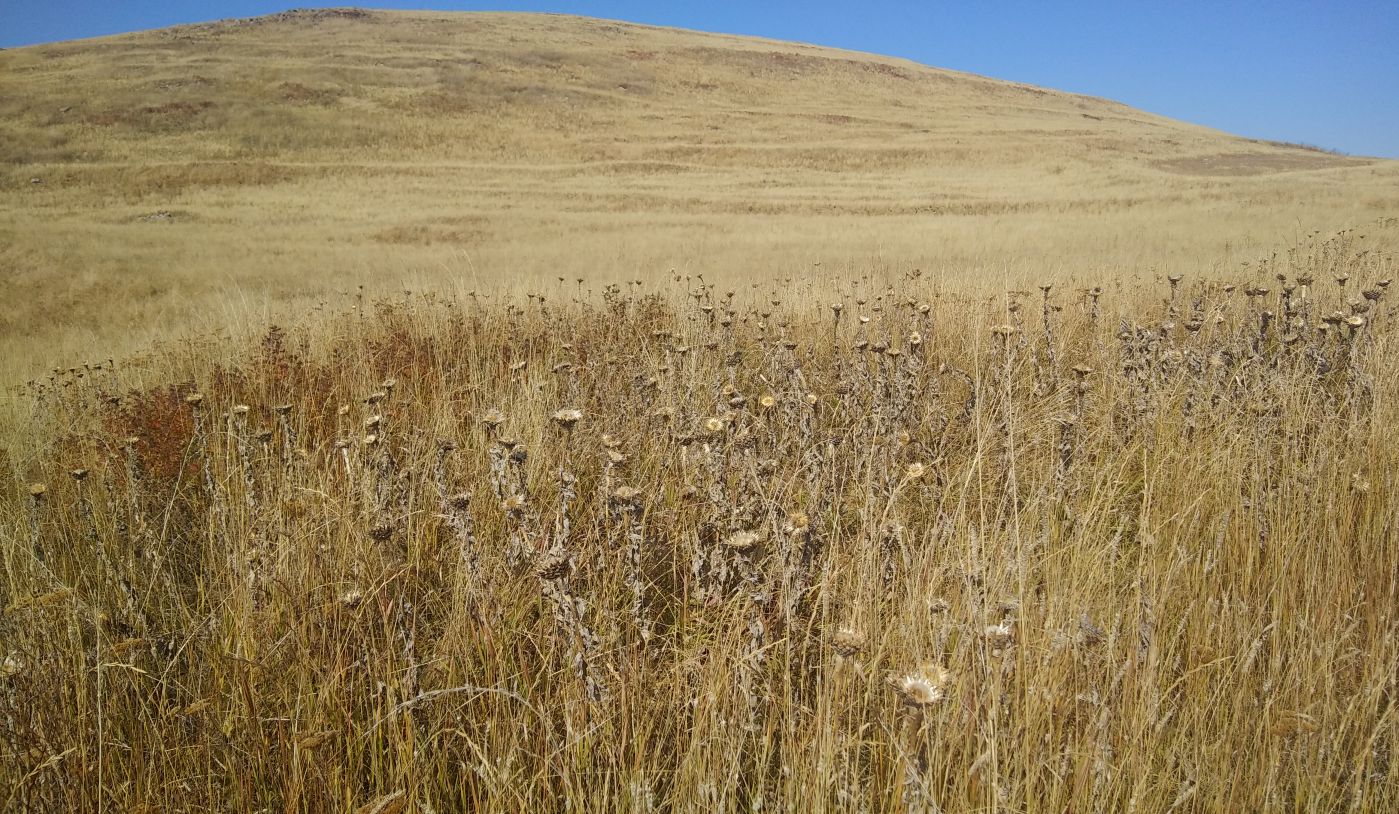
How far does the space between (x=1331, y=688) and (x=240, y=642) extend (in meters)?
2.67

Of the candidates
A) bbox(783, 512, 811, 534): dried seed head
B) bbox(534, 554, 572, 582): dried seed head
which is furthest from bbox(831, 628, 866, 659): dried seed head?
bbox(534, 554, 572, 582): dried seed head

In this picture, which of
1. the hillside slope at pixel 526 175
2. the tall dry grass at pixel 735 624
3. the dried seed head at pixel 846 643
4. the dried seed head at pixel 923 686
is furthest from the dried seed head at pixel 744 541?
the hillside slope at pixel 526 175

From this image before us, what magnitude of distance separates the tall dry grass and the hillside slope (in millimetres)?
6340

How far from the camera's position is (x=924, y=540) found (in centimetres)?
224

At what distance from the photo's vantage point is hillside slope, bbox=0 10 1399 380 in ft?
45.8

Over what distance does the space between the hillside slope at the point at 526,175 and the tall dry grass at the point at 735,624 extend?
634 centimetres

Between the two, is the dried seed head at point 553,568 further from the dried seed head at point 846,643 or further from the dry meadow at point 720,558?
the dried seed head at point 846,643

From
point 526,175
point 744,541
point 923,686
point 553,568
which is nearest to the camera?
point 923,686

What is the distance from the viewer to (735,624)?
1845mm

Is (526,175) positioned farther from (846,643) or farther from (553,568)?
(846,643)

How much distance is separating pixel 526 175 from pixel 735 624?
34699mm

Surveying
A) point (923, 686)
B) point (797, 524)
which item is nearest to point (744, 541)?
point (797, 524)

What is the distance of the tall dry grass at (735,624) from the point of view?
1.47 meters

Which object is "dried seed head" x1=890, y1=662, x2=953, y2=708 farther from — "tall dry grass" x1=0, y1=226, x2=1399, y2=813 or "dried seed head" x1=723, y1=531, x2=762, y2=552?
"dried seed head" x1=723, y1=531, x2=762, y2=552
